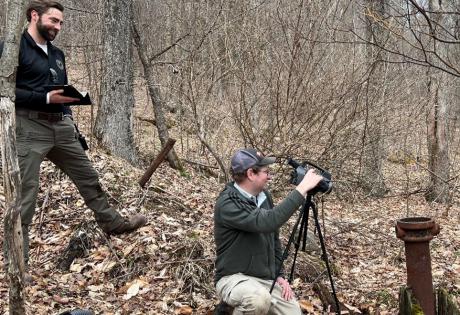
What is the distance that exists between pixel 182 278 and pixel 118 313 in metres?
0.71

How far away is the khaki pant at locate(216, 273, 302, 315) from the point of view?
→ 11.3ft

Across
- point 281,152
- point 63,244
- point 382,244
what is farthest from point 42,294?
point 382,244

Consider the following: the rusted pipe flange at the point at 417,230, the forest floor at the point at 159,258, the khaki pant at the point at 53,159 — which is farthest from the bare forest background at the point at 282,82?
the rusted pipe flange at the point at 417,230

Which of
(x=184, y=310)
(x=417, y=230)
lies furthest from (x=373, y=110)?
(x=184, y=310)

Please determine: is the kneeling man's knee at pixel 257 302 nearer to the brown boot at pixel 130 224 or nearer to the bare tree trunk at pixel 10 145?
the bare tree trunk at pixel 10 145

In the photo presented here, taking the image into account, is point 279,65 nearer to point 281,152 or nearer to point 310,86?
point 310,86

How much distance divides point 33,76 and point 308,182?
8.24 ft

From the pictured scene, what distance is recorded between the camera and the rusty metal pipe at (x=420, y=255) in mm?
3709

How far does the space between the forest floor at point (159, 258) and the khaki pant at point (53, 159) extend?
1.44 feet

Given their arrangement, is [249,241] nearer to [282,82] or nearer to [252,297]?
[252,297]

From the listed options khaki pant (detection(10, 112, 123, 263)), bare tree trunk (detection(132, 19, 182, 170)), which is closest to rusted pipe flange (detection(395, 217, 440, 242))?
khaki pant (detection(10, 112, 123, 263))

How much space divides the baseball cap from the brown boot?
2.18 metres

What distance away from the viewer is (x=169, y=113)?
14.3 metres

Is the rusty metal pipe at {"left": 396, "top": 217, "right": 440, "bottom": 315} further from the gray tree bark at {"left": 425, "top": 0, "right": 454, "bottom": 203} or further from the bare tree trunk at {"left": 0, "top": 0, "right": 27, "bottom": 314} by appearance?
the gray tree bark at {"left": 425, "top": 0, "right": 454, "bottom": 203}
